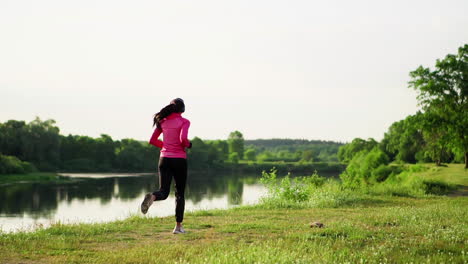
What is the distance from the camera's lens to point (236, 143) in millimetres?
171375

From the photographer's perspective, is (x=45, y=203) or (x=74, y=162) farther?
(x=74, y=162)

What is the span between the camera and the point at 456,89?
3741 cm

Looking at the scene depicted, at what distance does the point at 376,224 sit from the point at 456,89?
3215 cm

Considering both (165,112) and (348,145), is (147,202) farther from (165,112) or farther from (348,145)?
(348,145)

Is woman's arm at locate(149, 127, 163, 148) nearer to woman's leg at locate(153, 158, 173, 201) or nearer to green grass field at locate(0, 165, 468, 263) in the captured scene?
woman's leg at locate(153, 158, 173, 201)

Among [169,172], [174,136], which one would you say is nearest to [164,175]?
[169,172]

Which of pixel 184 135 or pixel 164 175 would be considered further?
pixel 164 175

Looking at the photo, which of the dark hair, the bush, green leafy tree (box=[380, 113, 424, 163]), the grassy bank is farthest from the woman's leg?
the bush

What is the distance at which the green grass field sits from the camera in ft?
20.9

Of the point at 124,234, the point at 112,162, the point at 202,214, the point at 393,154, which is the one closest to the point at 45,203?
the point at 202,214

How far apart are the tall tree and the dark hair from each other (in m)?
33.0

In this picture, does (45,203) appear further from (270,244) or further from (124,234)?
(270,244)

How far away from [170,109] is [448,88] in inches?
1379

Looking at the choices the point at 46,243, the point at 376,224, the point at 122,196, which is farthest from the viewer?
the point at 122,196
